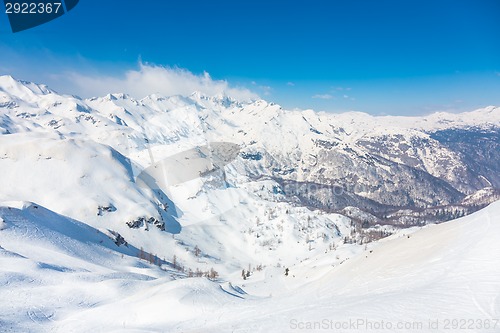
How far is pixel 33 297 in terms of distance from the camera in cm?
4547

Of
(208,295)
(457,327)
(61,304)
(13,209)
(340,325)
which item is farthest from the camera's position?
(13,209)

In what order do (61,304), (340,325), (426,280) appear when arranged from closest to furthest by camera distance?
(340,325) → (426,280) → (61,304)

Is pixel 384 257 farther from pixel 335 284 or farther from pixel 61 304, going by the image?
pixel 61 304

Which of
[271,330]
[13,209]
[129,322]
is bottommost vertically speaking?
[129,322]

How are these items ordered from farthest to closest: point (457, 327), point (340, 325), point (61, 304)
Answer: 1. point (61, 304)
2. point (340, 325)
3. point (457, 327)

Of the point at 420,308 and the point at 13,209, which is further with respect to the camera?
the point at 13,209

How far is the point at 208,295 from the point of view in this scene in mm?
41750

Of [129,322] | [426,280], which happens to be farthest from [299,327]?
[129,322]

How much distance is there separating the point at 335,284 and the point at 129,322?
2683 cm

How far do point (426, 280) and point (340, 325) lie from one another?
13.4m

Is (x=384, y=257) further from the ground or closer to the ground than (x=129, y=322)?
further from the ground

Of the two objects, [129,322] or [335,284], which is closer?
[129,322]

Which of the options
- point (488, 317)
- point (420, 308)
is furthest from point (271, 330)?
point (488, 317)

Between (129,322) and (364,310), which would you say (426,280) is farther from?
(129,322)
